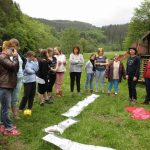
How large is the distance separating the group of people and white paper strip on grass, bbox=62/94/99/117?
0.98 meters

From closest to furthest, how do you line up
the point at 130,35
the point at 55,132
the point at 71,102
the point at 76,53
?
the point at 55,132 < the point at 71,102 < the point at 76,53 < the point at 130,35

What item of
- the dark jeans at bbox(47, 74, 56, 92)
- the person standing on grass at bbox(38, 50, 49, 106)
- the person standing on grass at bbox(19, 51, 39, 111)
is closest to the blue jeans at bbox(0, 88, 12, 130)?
the person standing on grass at bbox(19, 51, 39, 111)

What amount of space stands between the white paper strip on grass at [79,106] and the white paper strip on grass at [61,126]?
67 cm

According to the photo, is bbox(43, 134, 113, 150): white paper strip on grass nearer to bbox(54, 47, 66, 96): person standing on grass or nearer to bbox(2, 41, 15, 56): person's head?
bbox(2, 41, 15, 56): person's head

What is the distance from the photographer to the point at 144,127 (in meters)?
8.49

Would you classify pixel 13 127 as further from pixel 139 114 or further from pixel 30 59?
pixel 139 114

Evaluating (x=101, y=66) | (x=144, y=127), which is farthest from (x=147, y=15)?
(x=144, y=127)

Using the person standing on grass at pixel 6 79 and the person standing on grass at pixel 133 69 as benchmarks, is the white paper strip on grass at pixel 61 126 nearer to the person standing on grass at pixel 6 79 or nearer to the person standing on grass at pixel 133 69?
the person standing on grass at pixel 6 79

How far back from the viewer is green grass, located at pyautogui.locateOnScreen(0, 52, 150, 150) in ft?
23.4

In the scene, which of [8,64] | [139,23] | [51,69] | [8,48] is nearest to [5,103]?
[8,64]

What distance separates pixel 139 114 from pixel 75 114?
1.97 meters

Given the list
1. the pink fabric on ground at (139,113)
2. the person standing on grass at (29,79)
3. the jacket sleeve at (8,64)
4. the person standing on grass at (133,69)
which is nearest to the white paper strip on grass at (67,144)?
the jacket sleeve at (8,64)

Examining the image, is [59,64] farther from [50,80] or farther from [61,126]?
[61,126]

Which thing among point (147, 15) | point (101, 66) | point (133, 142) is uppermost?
point (147, 15)
